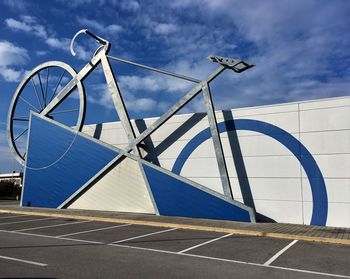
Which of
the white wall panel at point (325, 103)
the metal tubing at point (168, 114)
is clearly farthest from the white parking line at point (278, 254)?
the metal tubing at point (168, 114)

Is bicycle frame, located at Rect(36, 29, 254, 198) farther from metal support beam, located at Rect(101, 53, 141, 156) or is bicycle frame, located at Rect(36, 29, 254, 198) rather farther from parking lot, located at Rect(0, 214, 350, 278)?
parking lot, located at Rect(0, 214, 350, 278)

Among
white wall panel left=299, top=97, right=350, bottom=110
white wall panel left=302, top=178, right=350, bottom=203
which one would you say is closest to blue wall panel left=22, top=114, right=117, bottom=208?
white wall panel left=299, top=97, right=350, bottom=110

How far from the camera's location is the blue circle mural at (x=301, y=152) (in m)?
15.8

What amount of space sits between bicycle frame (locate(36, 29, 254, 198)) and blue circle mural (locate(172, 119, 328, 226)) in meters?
1.41

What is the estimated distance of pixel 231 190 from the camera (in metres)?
17.1

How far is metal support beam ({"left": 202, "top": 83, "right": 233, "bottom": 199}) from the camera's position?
16.8 metres

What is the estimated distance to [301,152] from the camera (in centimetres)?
1644

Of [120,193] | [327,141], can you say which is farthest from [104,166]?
[327,141]

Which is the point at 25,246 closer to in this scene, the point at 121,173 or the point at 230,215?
the point at 230,215

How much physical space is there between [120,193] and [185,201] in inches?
177

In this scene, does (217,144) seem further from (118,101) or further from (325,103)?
(118,101)

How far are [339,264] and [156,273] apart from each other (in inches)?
169

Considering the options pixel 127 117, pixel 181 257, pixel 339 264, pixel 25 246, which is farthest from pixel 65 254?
pixel 127 117

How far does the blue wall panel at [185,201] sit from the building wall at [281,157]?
1.45m
